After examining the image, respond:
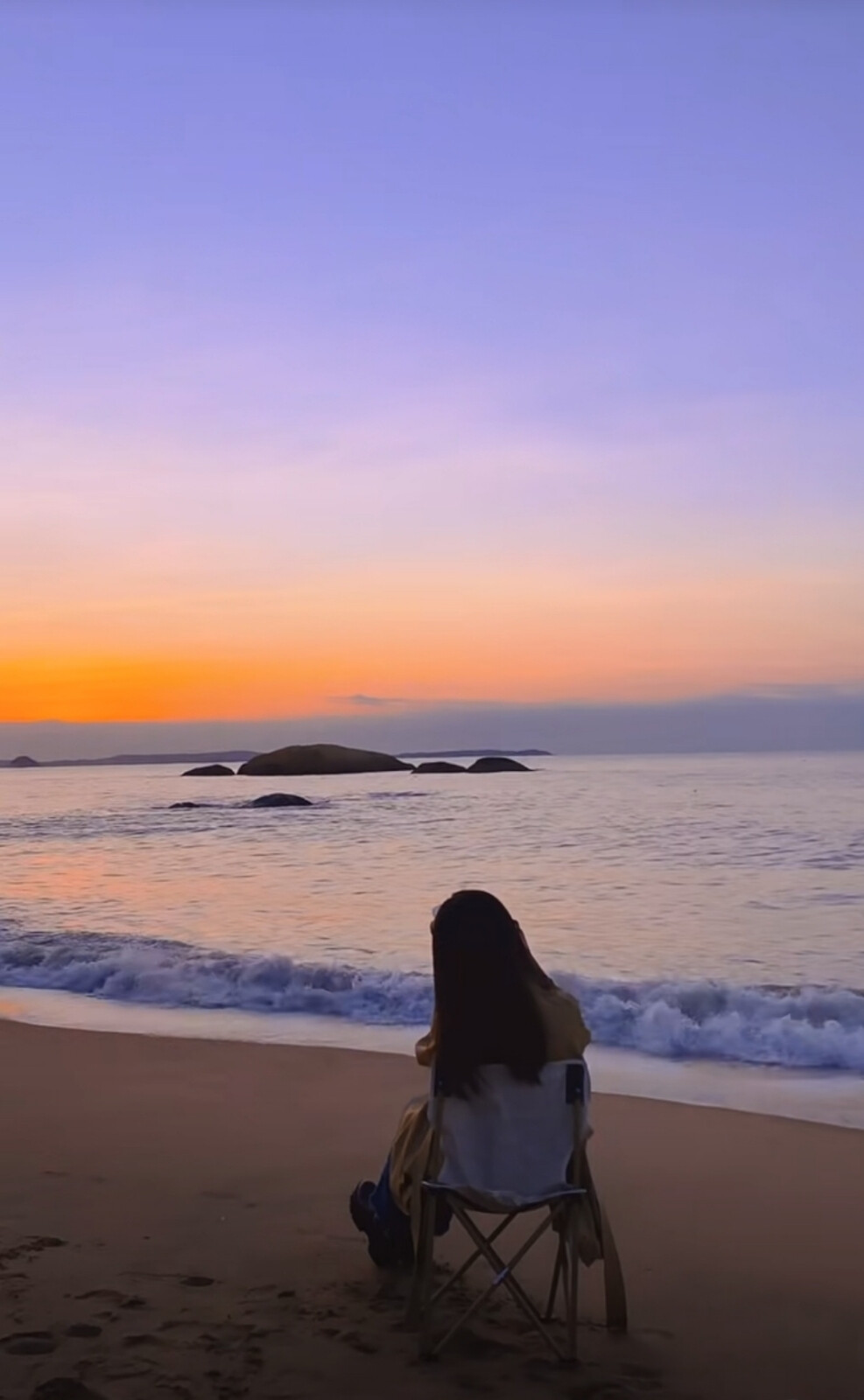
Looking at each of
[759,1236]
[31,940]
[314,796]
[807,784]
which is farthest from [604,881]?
[314,796]

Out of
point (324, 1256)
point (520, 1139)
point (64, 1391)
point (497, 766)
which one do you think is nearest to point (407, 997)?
point (324, 1256)

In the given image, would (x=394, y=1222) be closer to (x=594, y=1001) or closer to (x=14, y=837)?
(x=594, y=1001)

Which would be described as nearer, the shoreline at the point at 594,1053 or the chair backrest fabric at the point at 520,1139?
the chair backrest fabric at the point at 520,1139

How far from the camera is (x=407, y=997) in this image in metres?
10.7

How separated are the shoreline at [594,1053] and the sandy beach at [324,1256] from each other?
0.62 meters

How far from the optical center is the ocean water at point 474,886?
998 centimetres

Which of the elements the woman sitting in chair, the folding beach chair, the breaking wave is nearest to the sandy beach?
the folding beach chair

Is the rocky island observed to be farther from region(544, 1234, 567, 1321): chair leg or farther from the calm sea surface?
region(544, 1234, 567, 1321): chair leg

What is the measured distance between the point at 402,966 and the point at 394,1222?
7801mm

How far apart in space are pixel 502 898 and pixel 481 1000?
1333 cm

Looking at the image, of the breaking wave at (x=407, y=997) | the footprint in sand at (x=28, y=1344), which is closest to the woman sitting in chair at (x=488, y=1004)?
the footprint in sand at (x=28, y=1344)

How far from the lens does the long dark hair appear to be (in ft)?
12.2

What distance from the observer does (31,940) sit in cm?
1405

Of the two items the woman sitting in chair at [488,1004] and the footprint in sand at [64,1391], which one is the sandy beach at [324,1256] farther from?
the woman sitting in chair at [488,1004]
